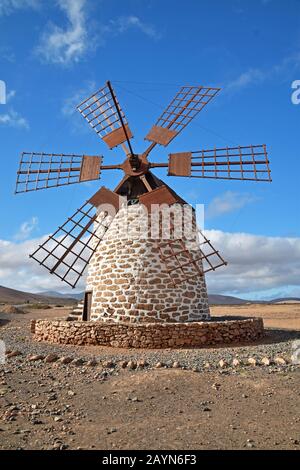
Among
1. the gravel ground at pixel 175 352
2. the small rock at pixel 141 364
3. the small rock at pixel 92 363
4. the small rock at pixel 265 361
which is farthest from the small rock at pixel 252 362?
the small rock at pixel 92 363

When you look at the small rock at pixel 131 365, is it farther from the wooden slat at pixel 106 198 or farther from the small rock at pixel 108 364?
the wooden slat at pixel 106 198

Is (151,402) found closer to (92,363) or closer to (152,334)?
(92,363)

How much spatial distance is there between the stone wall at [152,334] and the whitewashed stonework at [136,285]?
1092 mm

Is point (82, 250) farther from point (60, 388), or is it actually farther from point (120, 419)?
point (120, 419)

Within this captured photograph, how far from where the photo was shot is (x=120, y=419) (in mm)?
5691

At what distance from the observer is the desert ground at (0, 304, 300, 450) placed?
16.1 feet

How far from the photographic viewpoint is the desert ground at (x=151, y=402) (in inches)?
193

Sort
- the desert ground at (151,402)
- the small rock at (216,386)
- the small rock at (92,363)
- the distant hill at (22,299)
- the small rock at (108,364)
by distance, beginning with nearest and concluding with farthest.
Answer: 1. the desert ground at (151,402)
2. the small rock at (216,386)
3. the small rock at (108,364)
4. the small rock at (92,363)
5. the distant hill at (22,299)

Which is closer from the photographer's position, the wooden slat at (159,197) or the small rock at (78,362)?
the small rock at (78,362)

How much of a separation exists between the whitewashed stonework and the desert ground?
236 centimetres

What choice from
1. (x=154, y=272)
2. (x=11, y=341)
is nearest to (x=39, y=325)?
(x=11, y=341)

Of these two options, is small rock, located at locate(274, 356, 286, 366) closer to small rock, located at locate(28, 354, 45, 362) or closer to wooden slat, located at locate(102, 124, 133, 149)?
small rock, located at locate(28, 354, 45, 362)

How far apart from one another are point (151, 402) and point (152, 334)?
4.91 metres
